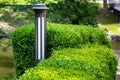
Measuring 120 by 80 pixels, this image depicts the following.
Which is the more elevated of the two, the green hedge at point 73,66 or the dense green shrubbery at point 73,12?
the green hedge at point 73,66

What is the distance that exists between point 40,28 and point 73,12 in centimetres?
449

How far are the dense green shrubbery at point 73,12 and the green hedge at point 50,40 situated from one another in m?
2.92

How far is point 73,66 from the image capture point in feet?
15.9

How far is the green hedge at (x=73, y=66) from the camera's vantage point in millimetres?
4324

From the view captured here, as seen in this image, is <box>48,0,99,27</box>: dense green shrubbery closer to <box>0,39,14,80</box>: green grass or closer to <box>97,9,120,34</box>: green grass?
<box>0,39,14,80</box>: green grass

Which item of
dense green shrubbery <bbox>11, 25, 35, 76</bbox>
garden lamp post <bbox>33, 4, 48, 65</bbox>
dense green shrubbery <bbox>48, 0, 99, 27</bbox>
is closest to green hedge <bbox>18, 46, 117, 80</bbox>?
garden lamp post <bbox>33, 4, 48, 65</bbox>

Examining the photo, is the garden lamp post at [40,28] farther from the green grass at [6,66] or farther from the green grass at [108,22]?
the green grass at [108,22]

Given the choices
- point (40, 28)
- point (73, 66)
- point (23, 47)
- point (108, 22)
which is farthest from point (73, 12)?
point (108, 22)

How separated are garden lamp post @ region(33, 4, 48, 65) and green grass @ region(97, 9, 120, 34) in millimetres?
15077

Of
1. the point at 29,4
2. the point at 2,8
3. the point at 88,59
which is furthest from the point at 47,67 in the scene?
the point at 2,8

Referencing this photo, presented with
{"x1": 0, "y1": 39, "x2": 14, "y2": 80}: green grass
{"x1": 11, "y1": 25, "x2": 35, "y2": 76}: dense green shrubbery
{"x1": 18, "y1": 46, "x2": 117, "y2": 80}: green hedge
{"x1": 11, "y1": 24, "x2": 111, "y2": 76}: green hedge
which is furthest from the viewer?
{"x1": 0, "y1": 39, "x2": 14, "y2": 80}: green grass

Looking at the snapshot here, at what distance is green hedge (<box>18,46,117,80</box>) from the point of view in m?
4.32

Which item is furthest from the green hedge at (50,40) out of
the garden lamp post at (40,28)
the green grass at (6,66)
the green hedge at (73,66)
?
the green grass at (6,66)

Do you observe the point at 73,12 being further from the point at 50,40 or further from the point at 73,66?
the point at 73,66
